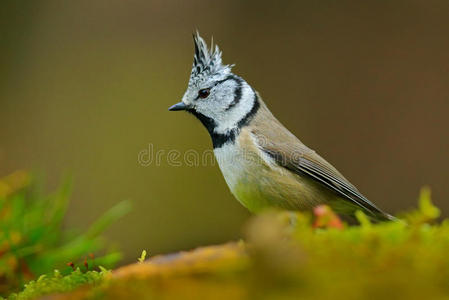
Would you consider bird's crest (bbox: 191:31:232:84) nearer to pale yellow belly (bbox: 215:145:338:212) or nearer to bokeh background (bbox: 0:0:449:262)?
pale yellow belly (bbox: 215:145:338:212)

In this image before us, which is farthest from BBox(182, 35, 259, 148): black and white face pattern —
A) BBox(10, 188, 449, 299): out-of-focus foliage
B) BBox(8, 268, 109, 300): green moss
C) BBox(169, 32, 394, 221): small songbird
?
BBox(10, 188, 449, 299): out-of-focus foliage

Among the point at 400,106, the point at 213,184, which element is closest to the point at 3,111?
the point at 213,184

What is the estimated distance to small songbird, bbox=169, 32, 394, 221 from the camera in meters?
2.73

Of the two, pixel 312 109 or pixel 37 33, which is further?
pixel 37 33

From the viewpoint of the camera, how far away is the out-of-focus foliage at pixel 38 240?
1818 mm

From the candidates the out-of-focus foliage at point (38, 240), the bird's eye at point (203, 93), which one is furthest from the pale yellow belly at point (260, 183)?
the out-of-focus foliage at point (38, 240)

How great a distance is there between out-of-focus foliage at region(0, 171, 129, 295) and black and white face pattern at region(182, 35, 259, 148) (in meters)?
1.12

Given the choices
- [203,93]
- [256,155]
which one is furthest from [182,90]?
[256,155]

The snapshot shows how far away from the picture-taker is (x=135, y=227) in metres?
4.89

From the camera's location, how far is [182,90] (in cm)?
542

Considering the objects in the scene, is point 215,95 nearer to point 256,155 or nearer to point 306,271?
point 256,155

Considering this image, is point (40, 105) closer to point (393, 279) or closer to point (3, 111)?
point (3, 111)

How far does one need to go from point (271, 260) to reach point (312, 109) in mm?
4325

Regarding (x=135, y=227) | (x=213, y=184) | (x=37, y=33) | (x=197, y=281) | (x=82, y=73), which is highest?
(x=37, y=33)
